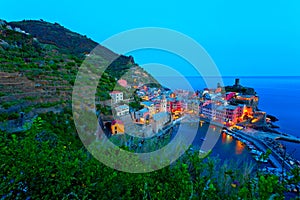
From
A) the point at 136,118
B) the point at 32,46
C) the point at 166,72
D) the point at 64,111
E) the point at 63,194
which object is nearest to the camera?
the point at 63,194

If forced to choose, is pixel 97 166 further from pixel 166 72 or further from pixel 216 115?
pixel 216 115

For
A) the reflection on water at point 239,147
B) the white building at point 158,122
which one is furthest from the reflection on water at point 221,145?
the white building at point 158,122

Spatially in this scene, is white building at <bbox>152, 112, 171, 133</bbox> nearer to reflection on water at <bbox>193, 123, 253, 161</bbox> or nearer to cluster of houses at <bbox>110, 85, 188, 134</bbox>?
cluster of houses at <bbox>110, 85, 188, 134</bbox>

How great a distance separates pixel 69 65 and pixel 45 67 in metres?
2.71

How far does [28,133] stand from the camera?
1608 millimetres

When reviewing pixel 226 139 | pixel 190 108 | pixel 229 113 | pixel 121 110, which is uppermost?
pixel 229 113

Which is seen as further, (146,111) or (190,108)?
(190,108)

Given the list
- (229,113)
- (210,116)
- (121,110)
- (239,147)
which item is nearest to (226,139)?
(239,147)

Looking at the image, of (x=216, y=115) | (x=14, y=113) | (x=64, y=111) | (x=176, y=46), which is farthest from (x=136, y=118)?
(x=216, y=115)

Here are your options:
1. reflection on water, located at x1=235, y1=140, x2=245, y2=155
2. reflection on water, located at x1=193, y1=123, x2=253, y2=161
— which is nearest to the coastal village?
reflection on water, located at x1=235, y1=140, x2=245, y2=155

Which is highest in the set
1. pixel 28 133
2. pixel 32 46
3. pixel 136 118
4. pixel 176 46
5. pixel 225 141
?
pixel 32 46

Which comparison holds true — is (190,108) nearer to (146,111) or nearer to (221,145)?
(221,145)

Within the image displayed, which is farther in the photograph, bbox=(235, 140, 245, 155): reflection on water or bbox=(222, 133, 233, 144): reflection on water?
bbox=(222, 133, 233, 144): reflection on water

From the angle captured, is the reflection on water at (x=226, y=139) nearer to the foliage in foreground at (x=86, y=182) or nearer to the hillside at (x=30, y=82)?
the hillside at (x=30, y=82)
